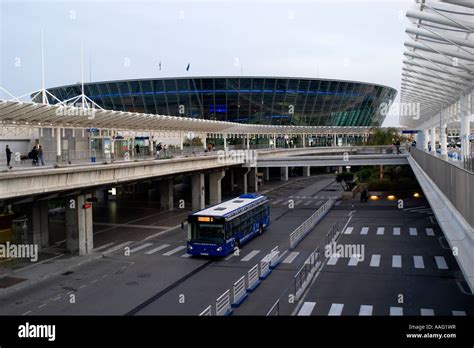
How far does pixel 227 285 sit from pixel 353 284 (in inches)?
190

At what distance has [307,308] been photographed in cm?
1504

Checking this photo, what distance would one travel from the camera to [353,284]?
17.7 m

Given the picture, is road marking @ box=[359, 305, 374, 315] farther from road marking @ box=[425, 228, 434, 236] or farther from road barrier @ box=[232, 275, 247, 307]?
road marking @ box=[425, 228, 434, 236]

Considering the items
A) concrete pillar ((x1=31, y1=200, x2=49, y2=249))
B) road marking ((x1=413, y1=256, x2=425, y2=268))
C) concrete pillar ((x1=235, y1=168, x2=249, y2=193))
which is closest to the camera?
road marking ((x1=413, y1=256, x2=425, y2=268))

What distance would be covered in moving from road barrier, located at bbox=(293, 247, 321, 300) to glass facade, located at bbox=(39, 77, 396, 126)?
59.3 m

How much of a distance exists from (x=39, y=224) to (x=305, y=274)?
16.3 metres

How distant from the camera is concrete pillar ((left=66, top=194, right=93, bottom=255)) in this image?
24.5 meters

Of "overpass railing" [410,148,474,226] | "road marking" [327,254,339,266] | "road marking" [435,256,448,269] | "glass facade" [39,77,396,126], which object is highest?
"glass facade" [39,77,396,126]

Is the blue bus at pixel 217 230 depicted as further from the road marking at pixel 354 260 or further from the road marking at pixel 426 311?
the road marking at pixel 426 311

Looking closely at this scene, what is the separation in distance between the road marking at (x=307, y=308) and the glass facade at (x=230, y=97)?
65.0 m

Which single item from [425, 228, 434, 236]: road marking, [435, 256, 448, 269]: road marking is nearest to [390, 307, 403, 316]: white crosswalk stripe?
[435, 256, 448, 269]: road marking

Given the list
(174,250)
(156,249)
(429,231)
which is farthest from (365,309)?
(429,231)

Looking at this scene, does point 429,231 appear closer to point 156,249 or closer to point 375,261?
point 375,261
